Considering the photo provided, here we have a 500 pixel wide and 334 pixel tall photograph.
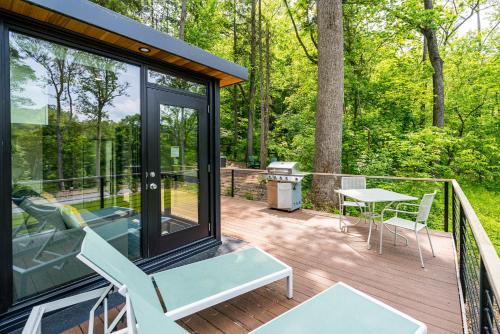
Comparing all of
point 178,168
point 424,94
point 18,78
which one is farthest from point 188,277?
point 424,94

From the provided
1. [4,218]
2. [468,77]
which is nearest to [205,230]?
[4,218]

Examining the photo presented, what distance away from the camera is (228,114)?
675 inches

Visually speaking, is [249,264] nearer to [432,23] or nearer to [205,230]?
[205,230]

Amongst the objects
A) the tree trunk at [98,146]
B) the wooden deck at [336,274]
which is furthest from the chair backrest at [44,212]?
the wooden deck at [336,274]

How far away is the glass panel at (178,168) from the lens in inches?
129

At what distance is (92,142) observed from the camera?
2.71 metres

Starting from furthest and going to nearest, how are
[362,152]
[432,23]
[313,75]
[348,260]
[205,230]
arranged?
1. [313,75]
2. [362,152]
3. [432,23]
4. [205,230]
5. [348,260]

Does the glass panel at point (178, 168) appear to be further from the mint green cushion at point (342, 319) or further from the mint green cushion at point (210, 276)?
the mint green cushion at point (342, 319)

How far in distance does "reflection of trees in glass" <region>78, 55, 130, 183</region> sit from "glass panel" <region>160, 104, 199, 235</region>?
0.56 m

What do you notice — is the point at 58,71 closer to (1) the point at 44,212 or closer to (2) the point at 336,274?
(1) the point at 44,212

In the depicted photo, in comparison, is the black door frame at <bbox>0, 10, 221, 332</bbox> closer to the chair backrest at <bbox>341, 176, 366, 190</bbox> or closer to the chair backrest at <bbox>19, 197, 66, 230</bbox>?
the chair backrest at <bbox>19, 197, 66, 230</bbox>

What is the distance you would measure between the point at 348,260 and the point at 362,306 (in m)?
Answer: 1.61

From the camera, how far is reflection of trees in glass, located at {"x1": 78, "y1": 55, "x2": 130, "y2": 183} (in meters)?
2.65

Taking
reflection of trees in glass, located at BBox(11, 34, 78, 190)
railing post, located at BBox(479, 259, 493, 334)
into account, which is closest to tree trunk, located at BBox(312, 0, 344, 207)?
railing post, located at BBox(479, 259, 493, 334)
